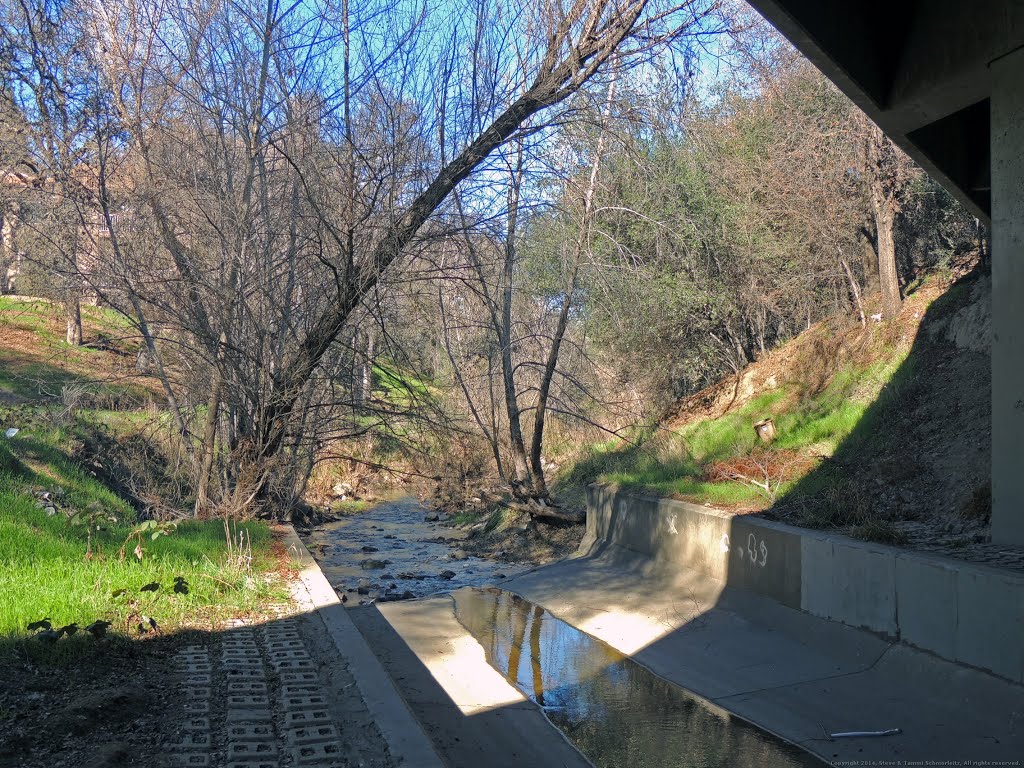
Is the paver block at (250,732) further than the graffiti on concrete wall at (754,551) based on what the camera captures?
No

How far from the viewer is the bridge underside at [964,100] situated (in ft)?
26.0

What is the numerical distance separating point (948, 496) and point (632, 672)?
503 centimetres

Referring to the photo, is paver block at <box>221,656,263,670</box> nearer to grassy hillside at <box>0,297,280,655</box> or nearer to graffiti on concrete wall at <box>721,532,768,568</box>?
grassy hillside at <box>0,297,280,655</box>

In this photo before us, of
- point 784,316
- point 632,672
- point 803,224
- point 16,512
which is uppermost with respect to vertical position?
point 803,224

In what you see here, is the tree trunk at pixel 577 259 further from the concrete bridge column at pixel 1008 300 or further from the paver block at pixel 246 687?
the paver block at pixel 246 687

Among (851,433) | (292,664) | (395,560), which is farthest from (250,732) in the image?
(851,433)

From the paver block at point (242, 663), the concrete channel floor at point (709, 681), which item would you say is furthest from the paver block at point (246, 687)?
the concrete channel floor at point (709, 681)

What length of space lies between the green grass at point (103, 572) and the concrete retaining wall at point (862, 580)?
526 cm

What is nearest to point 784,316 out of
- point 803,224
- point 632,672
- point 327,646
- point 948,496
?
point 803,224

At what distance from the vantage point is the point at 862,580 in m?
8.03

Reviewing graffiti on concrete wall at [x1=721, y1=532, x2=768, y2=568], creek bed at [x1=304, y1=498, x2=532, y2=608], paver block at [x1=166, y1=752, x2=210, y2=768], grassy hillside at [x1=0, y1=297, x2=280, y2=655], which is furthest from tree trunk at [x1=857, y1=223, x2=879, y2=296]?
paver block at [x1=166, y1=752, x2=210, y2=768]

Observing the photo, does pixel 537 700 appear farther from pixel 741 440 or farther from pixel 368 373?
pixel 741 440

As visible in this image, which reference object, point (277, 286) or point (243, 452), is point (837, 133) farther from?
point (243, 452)

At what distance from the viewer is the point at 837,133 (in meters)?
16.4
